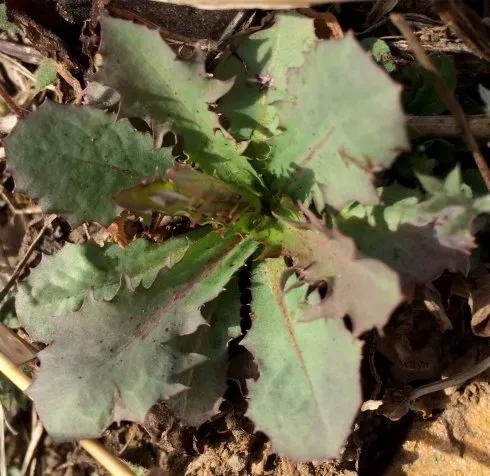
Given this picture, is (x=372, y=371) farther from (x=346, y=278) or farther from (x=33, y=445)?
(x=33, y=445)

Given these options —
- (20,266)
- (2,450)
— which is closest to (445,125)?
(20,266)

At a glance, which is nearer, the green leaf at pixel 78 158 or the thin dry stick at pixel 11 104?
the green leaf at pixel 78 158

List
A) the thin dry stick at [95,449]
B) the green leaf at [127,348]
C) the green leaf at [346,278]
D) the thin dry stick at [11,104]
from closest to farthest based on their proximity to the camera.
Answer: the green leaf at [346,278] → the green leaf at [127,348] → the thin dry stick at [95,449] → the thin dry stick at [11,104]

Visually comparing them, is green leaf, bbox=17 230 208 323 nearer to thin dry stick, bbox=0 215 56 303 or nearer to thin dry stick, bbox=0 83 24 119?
thin dry stick, bbox=0 215 56 303

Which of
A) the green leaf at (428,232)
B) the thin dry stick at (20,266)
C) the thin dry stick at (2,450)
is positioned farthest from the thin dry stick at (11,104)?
→ the green leaf at (428,232)

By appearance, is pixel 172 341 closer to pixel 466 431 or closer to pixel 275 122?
pixel 275 122

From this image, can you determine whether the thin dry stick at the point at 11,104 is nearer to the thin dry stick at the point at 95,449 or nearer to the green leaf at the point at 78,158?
the green leaf at the point at 78,158
